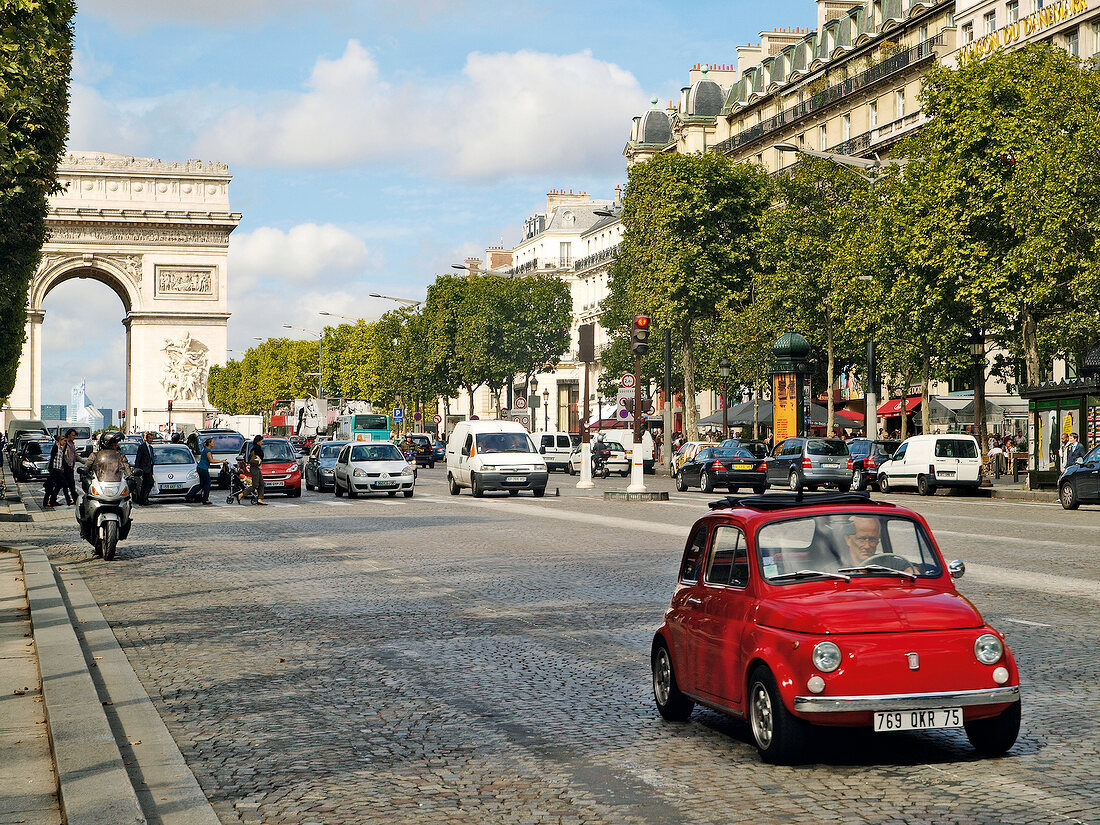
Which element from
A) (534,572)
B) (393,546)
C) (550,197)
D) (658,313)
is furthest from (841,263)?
(550,197)

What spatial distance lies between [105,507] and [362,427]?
5245 centimetres

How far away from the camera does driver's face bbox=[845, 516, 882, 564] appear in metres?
7.58

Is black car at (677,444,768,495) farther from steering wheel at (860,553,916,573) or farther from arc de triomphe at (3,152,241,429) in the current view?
arc de triomphe at (3,152,241,429)

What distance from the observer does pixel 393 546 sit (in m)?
21.6

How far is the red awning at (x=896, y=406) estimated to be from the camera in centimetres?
6556

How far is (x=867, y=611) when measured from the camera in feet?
22.8

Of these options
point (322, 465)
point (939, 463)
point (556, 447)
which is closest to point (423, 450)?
point (556, 447)

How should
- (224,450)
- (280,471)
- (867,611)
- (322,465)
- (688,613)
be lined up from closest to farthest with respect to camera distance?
(867,611)
(688,613)
(280,471)
(322,465)
(224,450)

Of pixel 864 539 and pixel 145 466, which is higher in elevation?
pixel 864 539

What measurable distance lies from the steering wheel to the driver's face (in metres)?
0.03

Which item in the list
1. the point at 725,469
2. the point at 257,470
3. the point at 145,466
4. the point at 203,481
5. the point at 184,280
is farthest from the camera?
the point at 184,280

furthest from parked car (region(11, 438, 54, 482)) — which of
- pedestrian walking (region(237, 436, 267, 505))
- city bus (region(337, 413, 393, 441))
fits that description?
pedestrian walking (region(237, 436, 267, 505))

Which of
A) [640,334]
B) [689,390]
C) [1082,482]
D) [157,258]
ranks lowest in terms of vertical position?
[1082,482]

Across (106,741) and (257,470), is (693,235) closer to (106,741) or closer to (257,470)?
(257,470)
